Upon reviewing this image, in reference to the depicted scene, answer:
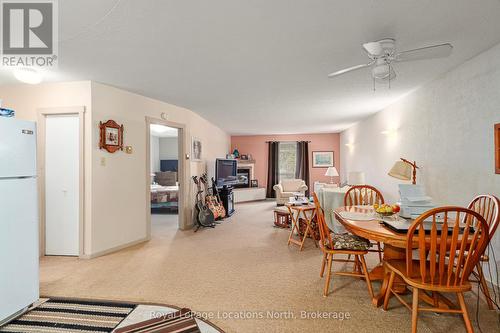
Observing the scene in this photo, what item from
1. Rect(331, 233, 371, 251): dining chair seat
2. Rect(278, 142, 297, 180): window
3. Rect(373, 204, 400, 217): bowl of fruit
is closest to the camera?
Rect(373, 204, 400, 217): bowl of fruit

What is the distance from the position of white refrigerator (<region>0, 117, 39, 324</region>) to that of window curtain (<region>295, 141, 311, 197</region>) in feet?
25.9

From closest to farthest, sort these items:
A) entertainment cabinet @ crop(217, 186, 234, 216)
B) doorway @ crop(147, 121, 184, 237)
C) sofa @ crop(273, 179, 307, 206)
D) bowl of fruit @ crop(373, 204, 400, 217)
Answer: bowl of fruit @ crop(373, 204, 400, 217) → doorway @ crop(147, 121, 184, 237) → entertainment cabinet @ crop(217, 186, 234, 216) → sofa @ crop(273, 179, 307, 206)

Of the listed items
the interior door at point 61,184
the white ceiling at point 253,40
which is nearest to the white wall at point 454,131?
the white ceiling at point 253,40

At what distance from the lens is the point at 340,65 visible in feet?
9.54

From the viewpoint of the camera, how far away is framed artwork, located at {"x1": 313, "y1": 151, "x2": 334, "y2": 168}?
917 cm

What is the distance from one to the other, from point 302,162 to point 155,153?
211 inches

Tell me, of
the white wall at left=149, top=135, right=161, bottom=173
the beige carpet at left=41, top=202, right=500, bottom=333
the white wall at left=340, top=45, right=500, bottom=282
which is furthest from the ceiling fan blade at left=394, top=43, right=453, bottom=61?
the white wall at left=149, top=135, right=161, bottom=173

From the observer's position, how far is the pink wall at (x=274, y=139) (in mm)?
9164

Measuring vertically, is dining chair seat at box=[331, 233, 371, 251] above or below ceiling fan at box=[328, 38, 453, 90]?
below

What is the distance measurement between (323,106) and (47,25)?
4.26 m

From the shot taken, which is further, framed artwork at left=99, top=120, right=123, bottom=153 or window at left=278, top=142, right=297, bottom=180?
window at left=278, top=142, right=297, bottom=180

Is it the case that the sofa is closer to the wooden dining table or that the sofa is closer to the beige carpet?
the beige carpet

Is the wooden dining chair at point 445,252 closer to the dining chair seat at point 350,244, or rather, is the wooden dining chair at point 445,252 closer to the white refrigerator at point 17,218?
the dining chair seat at point 350,244

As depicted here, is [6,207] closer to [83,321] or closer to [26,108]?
[83,321]
